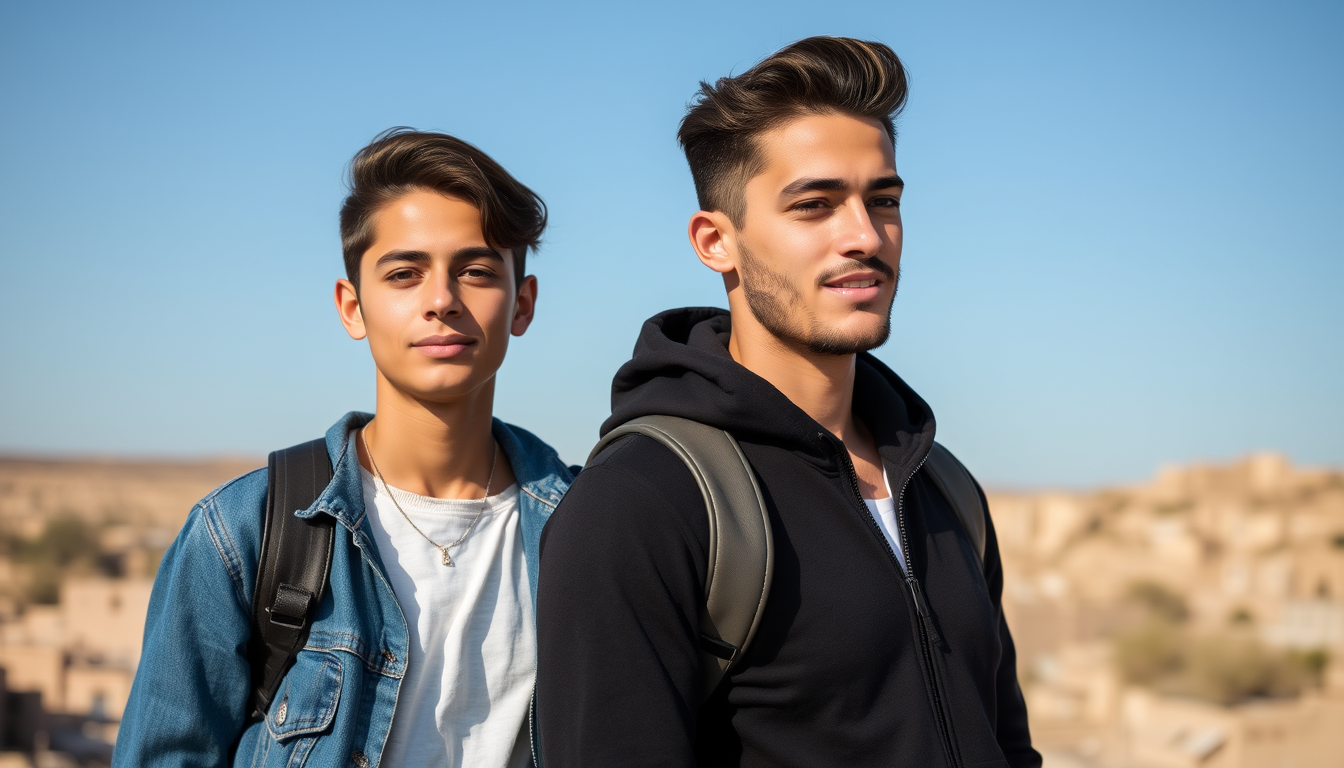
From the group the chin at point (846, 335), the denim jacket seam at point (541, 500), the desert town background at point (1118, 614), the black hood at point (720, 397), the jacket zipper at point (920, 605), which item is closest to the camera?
the jacket zipper at point (920, 605)

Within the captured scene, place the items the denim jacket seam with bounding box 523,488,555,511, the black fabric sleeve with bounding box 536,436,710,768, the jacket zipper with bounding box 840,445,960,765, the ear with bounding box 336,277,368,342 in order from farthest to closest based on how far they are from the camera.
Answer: the ear with bounding box 336,277,368,342, the denim jacket seam with bounding box 523,488,555,511, the jacket zipper with bounding box 840,445,960,765, the black fabric sleeve with bounding box 536,436,710,768

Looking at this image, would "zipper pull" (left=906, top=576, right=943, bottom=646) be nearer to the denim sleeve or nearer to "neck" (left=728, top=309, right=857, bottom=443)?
"neck" (left=728, top=309, right=857, bottom=443)

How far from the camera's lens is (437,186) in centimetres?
292

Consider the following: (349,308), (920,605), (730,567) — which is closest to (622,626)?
(730,567)

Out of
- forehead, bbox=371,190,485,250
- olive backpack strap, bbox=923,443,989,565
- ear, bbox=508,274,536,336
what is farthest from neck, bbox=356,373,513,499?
olive backpack strap, bbox=923,443,989,565

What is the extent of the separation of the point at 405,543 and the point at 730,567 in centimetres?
104

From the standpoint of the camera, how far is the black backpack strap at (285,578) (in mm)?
2467

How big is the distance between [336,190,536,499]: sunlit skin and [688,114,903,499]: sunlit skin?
1.93 feet

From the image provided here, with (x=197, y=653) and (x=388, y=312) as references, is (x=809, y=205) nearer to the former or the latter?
(x=388, y=312)

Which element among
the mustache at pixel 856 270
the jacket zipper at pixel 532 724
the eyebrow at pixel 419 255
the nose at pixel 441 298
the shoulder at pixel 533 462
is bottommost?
the jacket zipper at pixel 532 724

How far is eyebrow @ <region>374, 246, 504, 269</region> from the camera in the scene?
112 inches

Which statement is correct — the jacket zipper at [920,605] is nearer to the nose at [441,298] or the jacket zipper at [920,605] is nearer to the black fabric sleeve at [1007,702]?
the black fabric sleeve at [1007,702]

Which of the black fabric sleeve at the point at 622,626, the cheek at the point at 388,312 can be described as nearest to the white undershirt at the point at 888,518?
the black fabric sleeve at the point at 622,626

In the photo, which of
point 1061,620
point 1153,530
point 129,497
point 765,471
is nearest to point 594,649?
point 765,471
